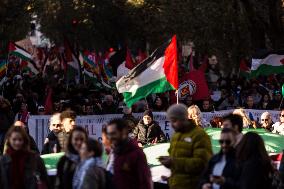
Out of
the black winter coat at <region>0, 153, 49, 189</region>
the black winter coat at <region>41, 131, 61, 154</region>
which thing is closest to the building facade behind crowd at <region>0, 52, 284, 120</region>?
the black winter coat at <region>41, 131, 61, 154</region>

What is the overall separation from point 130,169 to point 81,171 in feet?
1.56

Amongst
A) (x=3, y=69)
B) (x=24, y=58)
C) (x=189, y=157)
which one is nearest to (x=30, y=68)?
(x=24, y=58)

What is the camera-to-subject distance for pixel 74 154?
848 centimetres

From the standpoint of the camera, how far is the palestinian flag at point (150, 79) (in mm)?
14250

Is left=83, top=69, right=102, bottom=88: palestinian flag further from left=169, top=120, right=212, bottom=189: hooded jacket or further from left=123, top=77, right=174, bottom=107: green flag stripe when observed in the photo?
left=169, top=120, right=212, bottom=189: hooded jacket

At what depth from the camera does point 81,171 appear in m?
8.16

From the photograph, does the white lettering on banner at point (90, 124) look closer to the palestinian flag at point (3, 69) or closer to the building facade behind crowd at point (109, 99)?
the building facade behind crowd at point (109, 99)

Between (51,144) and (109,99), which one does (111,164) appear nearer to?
(51,144)

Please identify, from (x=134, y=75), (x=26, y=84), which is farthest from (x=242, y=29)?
(x=134, y=75)

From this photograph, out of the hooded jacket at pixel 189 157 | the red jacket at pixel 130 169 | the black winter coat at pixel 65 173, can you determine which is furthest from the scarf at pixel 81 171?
the hooded jacket at pixel 189 157

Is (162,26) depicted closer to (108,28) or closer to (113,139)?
Answer: (108,28)

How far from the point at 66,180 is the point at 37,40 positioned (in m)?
96.1

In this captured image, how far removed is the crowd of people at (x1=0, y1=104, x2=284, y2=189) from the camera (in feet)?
26.0

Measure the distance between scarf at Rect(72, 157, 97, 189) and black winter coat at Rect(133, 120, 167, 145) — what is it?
6524 millimetres
